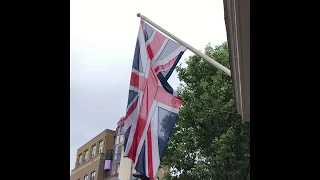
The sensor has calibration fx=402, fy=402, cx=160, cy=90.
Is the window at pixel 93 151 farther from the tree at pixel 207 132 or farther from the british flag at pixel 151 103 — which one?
the british flag at pixel 151 103

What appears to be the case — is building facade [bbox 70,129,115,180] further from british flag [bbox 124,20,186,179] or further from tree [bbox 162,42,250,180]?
british flag [bbox 124,20,186,179]

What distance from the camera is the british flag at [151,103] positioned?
635 cm

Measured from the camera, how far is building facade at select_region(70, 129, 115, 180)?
145 feet

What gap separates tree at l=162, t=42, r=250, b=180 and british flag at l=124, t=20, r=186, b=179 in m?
9.62

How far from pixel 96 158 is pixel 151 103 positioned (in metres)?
40.4

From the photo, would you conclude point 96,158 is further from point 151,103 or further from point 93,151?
point 151,103

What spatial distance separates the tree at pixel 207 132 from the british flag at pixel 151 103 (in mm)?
9625

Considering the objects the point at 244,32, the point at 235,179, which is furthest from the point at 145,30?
the point at 235,179

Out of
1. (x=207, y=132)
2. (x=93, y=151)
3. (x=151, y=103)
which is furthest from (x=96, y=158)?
(x=151, y=103)
